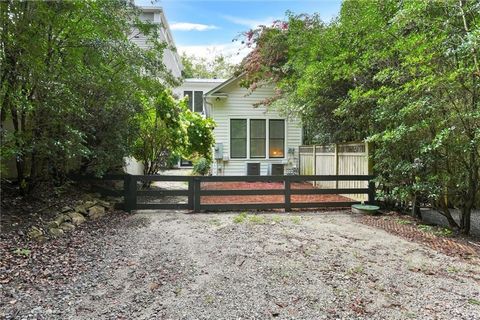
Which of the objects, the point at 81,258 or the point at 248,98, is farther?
the point at 248,98

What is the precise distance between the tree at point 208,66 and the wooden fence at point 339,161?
2354 centimetres

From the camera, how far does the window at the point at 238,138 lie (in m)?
13.7

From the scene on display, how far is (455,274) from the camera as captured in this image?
3.84 metres

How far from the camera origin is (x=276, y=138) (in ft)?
45.9

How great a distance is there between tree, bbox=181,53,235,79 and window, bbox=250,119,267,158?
21.2 metres

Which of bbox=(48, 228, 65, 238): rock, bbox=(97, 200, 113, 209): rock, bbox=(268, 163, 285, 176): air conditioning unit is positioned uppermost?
bbox=(268, 163, 285, 176): air conditioning unit

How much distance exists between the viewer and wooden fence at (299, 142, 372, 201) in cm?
807

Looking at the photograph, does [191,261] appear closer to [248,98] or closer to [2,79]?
[2,79]

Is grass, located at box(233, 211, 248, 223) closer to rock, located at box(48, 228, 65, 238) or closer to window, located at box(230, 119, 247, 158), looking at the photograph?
rock, located at box(48, 228, 65, 238)

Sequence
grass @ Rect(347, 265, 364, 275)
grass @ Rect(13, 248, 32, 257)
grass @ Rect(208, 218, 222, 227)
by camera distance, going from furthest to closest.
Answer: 1. grass @ Rect(208, 218, 222, 227)
2. grass @ Rect(13, 248, 32, 257)
3. grass @ Rect(347, 265, 364, 275)

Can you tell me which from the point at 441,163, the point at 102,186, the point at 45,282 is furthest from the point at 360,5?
the point at 45,282

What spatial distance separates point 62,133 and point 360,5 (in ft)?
23.7

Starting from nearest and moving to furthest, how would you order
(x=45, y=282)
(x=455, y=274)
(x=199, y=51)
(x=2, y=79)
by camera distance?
(x=45, y=282), (x=455, y=274), (x=2, y=79), (x=199, y=51)

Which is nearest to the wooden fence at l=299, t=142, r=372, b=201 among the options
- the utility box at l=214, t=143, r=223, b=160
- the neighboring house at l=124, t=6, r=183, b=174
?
the utility box at l=214, t=143, r=223, b=160
